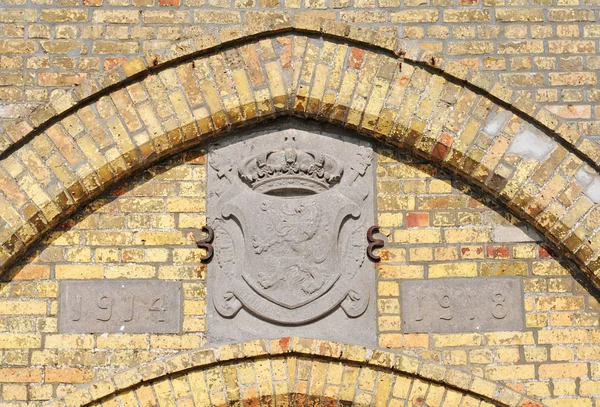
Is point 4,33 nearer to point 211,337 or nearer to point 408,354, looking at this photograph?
point 211,337

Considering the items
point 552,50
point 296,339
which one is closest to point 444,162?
point 552,50

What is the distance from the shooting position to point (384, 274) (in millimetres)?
5797

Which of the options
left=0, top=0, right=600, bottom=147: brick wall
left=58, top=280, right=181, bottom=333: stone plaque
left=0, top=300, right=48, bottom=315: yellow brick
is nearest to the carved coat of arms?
left=58, top=280, right=181, bottom=333: stone plaque

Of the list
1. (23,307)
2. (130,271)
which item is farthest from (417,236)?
(23,307)

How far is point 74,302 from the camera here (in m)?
5.73

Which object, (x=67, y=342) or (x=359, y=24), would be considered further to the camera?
(x=359, y=24)

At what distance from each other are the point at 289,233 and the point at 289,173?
0.32m

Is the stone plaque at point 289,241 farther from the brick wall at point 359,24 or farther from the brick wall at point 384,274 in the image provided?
the brick wall at point 359,24

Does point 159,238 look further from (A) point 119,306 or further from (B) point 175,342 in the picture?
(B) point 175,342

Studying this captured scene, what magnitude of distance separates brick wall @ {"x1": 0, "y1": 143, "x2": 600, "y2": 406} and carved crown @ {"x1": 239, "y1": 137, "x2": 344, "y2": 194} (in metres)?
0.26

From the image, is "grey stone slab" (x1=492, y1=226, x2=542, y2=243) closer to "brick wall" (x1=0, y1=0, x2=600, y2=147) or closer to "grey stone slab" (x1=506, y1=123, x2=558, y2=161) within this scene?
"grey stone slab" (x1=506, y1=123, x2=558, y2=161)

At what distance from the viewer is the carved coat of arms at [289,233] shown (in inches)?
226

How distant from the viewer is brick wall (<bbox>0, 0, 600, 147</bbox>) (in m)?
5.83

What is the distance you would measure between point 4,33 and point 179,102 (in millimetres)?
997
